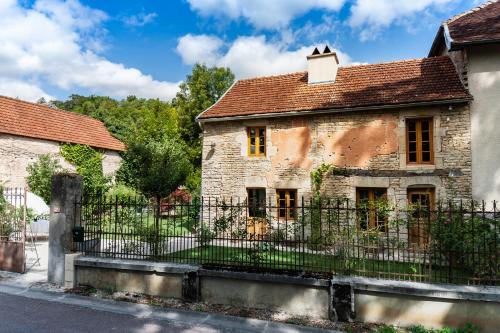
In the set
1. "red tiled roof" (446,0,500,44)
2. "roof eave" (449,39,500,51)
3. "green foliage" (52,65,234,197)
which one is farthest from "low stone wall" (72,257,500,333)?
"green foliage" (52,65,234,197)

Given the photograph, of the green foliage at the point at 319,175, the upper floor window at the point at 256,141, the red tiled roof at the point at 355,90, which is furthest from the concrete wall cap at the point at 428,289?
the upper floor window at the point at 256,141

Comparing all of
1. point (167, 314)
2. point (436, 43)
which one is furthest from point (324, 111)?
point (167, 314)

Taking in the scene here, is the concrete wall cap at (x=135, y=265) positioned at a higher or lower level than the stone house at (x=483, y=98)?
lower

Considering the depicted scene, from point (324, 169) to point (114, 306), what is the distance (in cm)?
870

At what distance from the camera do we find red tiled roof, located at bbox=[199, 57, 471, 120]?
37.1 ft

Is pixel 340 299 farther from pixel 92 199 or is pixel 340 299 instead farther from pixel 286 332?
pixel 92 199

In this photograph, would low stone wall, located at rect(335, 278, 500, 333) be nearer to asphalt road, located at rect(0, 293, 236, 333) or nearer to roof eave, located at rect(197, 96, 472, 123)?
asphalt road, located at rect(0, 293, 236, 333)

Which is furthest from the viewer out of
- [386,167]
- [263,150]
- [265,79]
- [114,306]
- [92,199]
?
[265,79]

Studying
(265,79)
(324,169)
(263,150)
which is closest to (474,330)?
(324,169)

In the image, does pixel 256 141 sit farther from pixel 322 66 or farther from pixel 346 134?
pixel 322 66

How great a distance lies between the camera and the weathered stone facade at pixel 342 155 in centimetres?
1076

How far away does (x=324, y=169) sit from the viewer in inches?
484

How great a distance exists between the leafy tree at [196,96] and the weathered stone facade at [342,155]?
49.1 feet

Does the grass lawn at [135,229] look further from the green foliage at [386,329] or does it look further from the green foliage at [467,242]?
the green foliage at [467,242]
